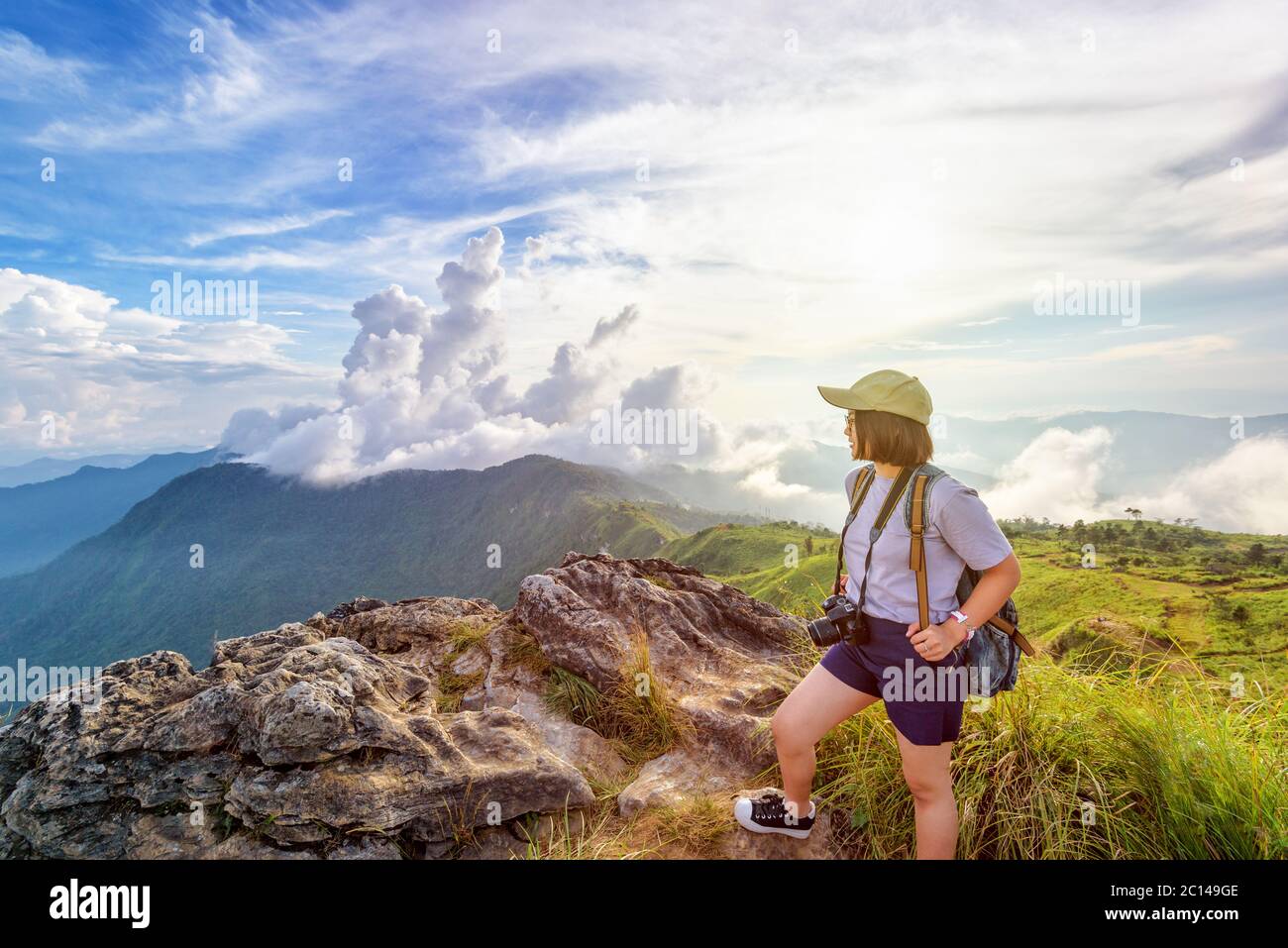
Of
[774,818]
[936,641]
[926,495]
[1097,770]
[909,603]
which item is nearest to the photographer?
[936,641]

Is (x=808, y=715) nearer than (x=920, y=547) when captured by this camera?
No

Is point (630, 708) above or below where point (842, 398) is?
below

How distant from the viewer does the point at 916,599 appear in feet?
12.4

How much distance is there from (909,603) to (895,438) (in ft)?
3.24

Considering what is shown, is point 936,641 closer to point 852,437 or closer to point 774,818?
point 852,437

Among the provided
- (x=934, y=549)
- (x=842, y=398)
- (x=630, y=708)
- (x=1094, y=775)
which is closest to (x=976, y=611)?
(x=934, y=549)

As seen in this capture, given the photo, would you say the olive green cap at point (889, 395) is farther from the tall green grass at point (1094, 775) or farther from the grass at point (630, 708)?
the grass at point (630, 708)

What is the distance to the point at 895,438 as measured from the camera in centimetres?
386

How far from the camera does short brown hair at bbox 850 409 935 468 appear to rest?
3.86 meters

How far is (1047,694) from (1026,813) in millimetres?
1212

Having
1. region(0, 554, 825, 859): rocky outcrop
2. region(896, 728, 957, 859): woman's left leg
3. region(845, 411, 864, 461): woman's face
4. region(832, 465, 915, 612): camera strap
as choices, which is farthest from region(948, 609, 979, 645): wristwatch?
region(0, 554, 825, 859): rocky outcrop

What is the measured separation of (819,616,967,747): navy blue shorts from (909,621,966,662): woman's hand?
17 centimetres
